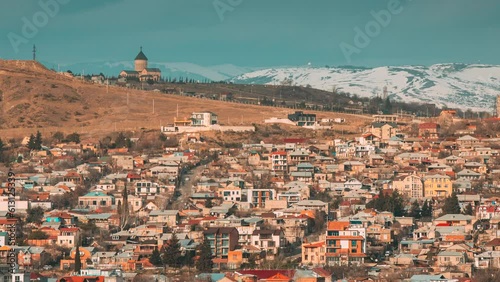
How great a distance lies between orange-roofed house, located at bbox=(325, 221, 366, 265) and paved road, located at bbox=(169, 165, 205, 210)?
9.92m

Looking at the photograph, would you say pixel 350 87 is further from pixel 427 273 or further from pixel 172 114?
pixel 427 273

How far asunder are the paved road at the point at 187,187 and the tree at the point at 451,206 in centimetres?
1007

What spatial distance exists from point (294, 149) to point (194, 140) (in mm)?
6086

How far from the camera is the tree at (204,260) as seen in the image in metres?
46.2

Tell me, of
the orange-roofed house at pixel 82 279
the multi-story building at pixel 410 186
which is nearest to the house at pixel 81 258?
the orange-roofed house at pixel 82 279

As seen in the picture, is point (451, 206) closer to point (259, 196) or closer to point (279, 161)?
point (259, 196)

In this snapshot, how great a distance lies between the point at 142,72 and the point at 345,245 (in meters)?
68.2

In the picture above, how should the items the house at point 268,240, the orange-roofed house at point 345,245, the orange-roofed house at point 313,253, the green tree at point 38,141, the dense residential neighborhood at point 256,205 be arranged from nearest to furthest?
the dense residential neighborhood at point 256,205
the orange-roofed house at point 313,253
the orange-roofed house at point 345,245
the house at point 268,240
the green tree at point 38,141

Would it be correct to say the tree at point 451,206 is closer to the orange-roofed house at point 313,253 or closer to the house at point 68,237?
the orange-roofed house at point 313,253

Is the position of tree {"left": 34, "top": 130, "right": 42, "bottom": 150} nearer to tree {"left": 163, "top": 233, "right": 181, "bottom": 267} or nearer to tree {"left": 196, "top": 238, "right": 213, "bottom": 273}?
tree {"left": 163, "top": 233, "right": 181, "bottom": 267}

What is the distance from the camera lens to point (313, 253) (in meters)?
47.7

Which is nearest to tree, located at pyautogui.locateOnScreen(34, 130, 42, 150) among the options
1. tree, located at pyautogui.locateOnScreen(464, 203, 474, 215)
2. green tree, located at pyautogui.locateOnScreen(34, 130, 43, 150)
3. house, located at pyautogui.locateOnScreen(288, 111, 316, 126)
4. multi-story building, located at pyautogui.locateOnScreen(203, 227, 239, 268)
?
green tree, located at pyautogui.locateOnScreen(34, 130, 43, 150)

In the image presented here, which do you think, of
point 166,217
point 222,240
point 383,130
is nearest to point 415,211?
point 222,240

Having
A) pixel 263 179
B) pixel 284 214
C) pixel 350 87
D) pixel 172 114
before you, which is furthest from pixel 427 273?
pixel 350 87
